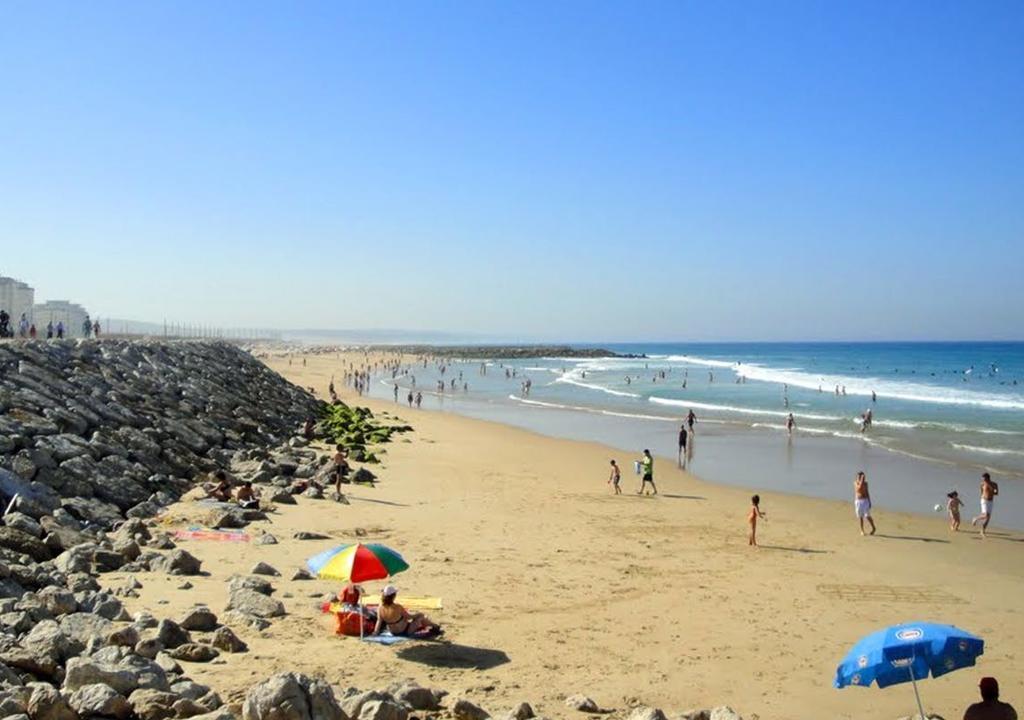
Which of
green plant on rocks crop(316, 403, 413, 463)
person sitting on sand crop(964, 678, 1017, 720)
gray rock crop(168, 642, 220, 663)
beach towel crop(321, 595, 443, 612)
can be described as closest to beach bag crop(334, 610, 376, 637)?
beach towel crop(321, 595, 443, 612)

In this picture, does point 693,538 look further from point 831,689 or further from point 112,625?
point 112,625

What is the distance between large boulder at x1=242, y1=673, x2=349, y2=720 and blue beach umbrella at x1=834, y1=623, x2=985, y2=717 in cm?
399

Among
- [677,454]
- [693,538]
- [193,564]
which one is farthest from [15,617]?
[677,454]

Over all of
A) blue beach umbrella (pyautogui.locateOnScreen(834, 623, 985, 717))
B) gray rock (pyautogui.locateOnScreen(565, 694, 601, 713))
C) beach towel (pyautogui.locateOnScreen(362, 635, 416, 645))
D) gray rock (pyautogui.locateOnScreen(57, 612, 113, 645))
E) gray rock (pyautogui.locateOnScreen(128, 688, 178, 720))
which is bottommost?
beach towel (pyautogui.locateOnScreen(362, 635, 416, 645))

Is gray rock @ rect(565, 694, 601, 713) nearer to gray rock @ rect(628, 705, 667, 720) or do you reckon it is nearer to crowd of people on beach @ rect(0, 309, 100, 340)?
gray rock @ rect(628, 705, 667, 720)

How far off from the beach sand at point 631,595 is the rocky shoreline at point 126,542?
0.44 metres

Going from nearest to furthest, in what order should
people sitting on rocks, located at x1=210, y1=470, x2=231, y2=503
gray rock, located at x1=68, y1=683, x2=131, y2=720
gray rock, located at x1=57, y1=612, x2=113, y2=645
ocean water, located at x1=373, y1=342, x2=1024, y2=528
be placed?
gray rock, located at x1=68, y1=683, x2=131, y2=720 → gray rock, located at x1=57, y1=612, x2=113, y2=645 → people sitting on rocks, located at x1=210, y1=470, x2=231, y2=503 → ocean water, located at x1=373, y1=342, x2=1024, y2=528

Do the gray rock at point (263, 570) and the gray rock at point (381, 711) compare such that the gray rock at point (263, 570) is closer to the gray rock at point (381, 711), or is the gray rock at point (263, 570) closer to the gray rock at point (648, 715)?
the gray rock at point (381, 711)

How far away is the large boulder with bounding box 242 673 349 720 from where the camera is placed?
614cm

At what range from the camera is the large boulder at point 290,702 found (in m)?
6.14

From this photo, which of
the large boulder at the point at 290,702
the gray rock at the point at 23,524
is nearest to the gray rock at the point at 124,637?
the large boulder at the point at 290,702

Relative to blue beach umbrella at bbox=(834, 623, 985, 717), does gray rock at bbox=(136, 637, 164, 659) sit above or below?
below

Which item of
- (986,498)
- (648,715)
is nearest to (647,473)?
(986,498)

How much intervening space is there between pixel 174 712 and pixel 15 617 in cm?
245
